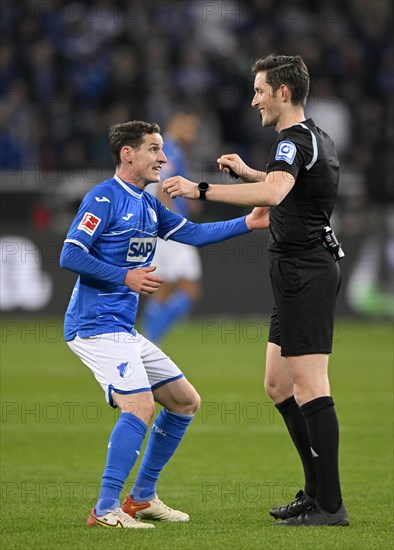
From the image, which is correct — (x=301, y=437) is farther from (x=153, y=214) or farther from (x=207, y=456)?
(x=207, y=456)

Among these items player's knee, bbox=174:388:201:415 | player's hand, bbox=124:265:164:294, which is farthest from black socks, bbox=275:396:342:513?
player's hand, bbox=124:265:164:294

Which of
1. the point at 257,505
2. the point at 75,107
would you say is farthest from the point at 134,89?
the point at 257,505

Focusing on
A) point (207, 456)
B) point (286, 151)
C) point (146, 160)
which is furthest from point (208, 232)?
point (207, 456)

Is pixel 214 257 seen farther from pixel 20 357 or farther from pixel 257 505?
pixel 257 505

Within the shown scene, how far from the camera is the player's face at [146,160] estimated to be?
228 inches

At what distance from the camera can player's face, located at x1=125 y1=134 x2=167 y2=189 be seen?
5.80 meters

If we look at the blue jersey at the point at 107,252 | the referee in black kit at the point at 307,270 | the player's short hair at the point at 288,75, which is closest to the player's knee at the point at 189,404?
the blue jersey at the point at 107,252

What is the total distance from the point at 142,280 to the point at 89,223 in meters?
0.42

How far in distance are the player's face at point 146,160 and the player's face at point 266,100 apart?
1.99 feet

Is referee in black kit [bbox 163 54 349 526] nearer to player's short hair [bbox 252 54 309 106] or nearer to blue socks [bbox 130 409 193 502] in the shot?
player's short hair [bbox 252 54 309 106]

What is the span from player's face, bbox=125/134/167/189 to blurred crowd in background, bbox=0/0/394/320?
1079 cm

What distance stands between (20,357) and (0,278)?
2.15 m

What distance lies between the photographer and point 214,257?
52.5ft

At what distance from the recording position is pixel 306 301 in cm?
552
